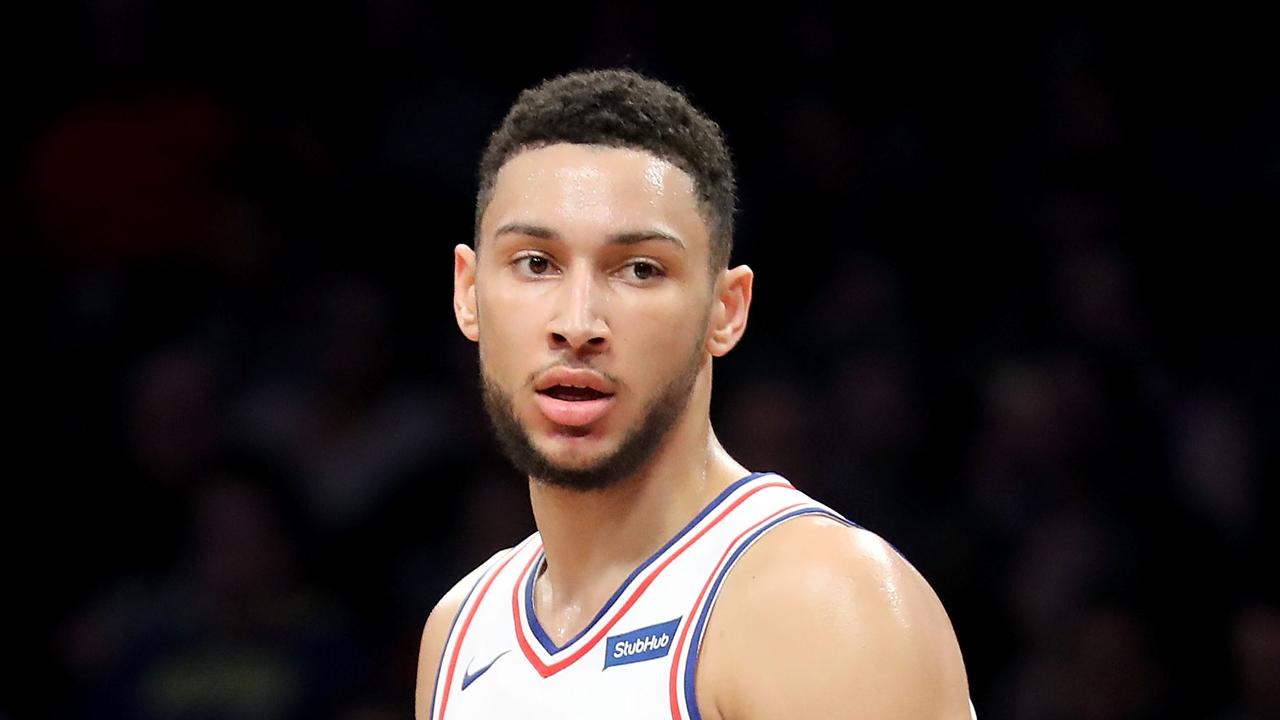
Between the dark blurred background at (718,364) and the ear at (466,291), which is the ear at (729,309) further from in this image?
the dark blurred background at (718,364)

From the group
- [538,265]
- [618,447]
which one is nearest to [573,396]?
[618,447]

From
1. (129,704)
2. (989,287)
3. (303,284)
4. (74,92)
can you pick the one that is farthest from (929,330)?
(74,92)

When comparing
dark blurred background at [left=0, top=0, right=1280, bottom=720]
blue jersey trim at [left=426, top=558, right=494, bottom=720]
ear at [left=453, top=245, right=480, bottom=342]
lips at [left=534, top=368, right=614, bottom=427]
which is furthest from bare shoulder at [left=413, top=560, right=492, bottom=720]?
dark blurred background at [left=0, top=0, right=1280, bottom=720]

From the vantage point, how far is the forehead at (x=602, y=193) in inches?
109

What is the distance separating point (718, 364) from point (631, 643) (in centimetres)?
396

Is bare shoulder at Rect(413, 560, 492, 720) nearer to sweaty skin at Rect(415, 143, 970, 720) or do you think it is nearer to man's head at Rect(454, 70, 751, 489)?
sweaty skin at Rect(415, 143, 970, 720)

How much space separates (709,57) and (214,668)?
348 centimetres

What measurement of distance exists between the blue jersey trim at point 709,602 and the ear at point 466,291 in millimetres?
636

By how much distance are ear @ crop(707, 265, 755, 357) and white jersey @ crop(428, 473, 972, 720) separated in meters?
0.24

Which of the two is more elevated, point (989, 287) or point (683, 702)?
point (989, 287)

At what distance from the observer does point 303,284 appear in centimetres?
720

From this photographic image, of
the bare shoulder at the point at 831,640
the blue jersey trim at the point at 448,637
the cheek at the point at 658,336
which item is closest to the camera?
the bare shoulder at the point at 831,640

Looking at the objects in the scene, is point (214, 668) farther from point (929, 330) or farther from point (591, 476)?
point (591, 476)

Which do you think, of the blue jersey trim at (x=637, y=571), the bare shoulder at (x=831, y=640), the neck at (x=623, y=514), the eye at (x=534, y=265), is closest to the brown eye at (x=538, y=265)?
the eye at (x=534, y=265)
